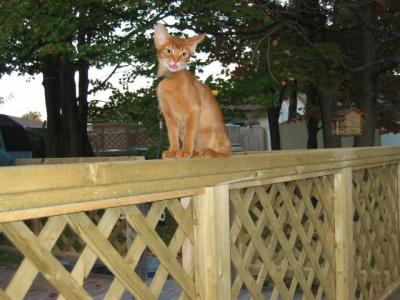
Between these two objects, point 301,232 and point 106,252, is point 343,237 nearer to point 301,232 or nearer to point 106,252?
point 301,232

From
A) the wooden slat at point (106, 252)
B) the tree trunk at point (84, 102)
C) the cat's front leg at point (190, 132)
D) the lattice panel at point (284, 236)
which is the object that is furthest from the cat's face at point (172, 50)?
the tree trunk at point (84, 102)

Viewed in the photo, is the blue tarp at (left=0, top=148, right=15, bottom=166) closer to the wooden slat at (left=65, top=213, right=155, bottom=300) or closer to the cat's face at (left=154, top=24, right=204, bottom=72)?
the cat's face at (left=154, top=24, right=204, bottom=72)

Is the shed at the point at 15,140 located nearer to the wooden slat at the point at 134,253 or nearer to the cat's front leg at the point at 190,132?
the cat's front leg at the point at 190,132

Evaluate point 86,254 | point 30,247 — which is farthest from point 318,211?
point 30,247

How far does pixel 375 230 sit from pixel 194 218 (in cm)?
306

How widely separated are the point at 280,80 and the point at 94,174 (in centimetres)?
824

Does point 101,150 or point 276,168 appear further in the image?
point 101,150

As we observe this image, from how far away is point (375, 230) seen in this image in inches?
188

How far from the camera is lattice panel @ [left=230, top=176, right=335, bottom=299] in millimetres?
2654

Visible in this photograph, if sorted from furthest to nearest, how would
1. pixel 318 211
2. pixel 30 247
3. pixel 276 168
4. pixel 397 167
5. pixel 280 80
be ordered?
pixel 280 80, pixel 397 167, pixel 318 211, pixel 276 168, pixel 30 247

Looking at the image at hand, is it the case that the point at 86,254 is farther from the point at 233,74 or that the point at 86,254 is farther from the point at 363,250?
the point at 233,74

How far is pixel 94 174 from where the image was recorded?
5.64 ft

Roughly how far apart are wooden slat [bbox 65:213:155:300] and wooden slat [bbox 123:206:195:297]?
14 cm

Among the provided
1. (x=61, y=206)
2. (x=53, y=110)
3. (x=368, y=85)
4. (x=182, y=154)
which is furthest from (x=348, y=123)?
(x=53, y=110)
